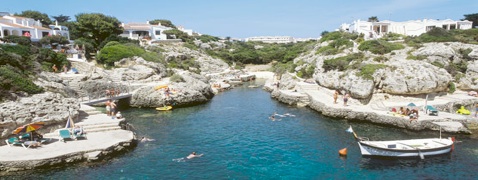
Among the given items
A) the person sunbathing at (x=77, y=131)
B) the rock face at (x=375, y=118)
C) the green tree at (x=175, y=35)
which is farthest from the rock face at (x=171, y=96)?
the green tree at (x=175, y=35)

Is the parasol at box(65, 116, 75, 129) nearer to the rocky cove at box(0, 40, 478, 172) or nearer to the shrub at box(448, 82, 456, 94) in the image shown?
the rocky cove at box(0, 40, 478, 172)

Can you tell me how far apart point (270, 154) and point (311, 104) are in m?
17.7

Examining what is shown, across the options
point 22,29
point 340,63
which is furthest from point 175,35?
point 340,63

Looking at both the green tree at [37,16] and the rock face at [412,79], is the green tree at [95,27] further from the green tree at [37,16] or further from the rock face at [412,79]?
the rock face at [412,79]

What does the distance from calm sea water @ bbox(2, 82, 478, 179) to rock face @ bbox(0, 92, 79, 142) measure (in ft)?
18.7

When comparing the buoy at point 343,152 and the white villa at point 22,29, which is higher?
the white villa at point 22,29

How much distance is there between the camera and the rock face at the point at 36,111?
22.8 meters

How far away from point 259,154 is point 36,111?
1784 cm

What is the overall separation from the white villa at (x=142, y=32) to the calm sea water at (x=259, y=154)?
57.3 metres

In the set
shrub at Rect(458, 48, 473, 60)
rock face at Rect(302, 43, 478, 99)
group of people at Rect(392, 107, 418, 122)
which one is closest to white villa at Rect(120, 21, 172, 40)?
rock face at Rect(302, 43, 478, 99)

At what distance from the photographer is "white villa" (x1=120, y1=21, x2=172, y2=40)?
88.1 meters

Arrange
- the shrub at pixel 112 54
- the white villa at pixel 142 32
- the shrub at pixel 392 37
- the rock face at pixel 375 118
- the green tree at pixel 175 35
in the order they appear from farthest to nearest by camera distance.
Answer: the green tree at pixel 175 35
the white villa at pixel 142 32
the shrub at pixel 392 37
the shrub at pixel 112 54
the rock face at pixel 375 118

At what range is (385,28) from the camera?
8212cm

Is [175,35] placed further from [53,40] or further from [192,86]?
[192,86]
